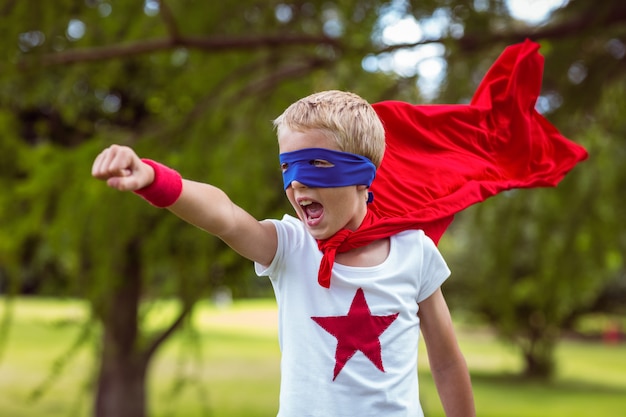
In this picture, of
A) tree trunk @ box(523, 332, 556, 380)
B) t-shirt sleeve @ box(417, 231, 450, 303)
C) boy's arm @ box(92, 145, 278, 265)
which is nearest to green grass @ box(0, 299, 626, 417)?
tree trunk @ box(523, 332, 556, 380)

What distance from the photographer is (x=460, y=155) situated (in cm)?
175

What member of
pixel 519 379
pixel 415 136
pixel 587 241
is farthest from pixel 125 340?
pixel 519 379

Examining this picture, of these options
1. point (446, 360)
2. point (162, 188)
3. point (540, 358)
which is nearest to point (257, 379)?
point (540, 358)

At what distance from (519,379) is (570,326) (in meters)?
1.02

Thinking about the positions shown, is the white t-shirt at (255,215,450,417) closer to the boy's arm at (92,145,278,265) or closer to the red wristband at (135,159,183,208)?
the boy's arm at (92,145,278,265)

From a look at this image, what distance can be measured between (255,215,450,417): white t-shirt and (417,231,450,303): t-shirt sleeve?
0.02 meters

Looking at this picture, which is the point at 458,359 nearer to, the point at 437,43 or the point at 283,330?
the point at 283,330

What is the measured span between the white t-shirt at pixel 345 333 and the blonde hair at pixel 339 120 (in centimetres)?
19

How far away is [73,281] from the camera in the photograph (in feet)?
11.3

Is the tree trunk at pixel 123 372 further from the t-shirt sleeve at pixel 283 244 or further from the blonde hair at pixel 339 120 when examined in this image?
the blonde hair at pixel 339 120

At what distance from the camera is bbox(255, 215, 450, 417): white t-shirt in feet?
4.50

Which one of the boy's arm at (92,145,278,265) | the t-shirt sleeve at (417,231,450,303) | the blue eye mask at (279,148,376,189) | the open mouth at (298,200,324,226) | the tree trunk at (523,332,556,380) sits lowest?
the t-shirt sleeve at (417,231,450,303)

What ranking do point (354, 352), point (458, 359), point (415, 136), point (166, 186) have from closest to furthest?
1. point (166, 186)
2. point (354, 352)
3. point (458, 359)
4. point (415, 136)

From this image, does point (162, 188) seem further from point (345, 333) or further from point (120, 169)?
point (345, 333)
